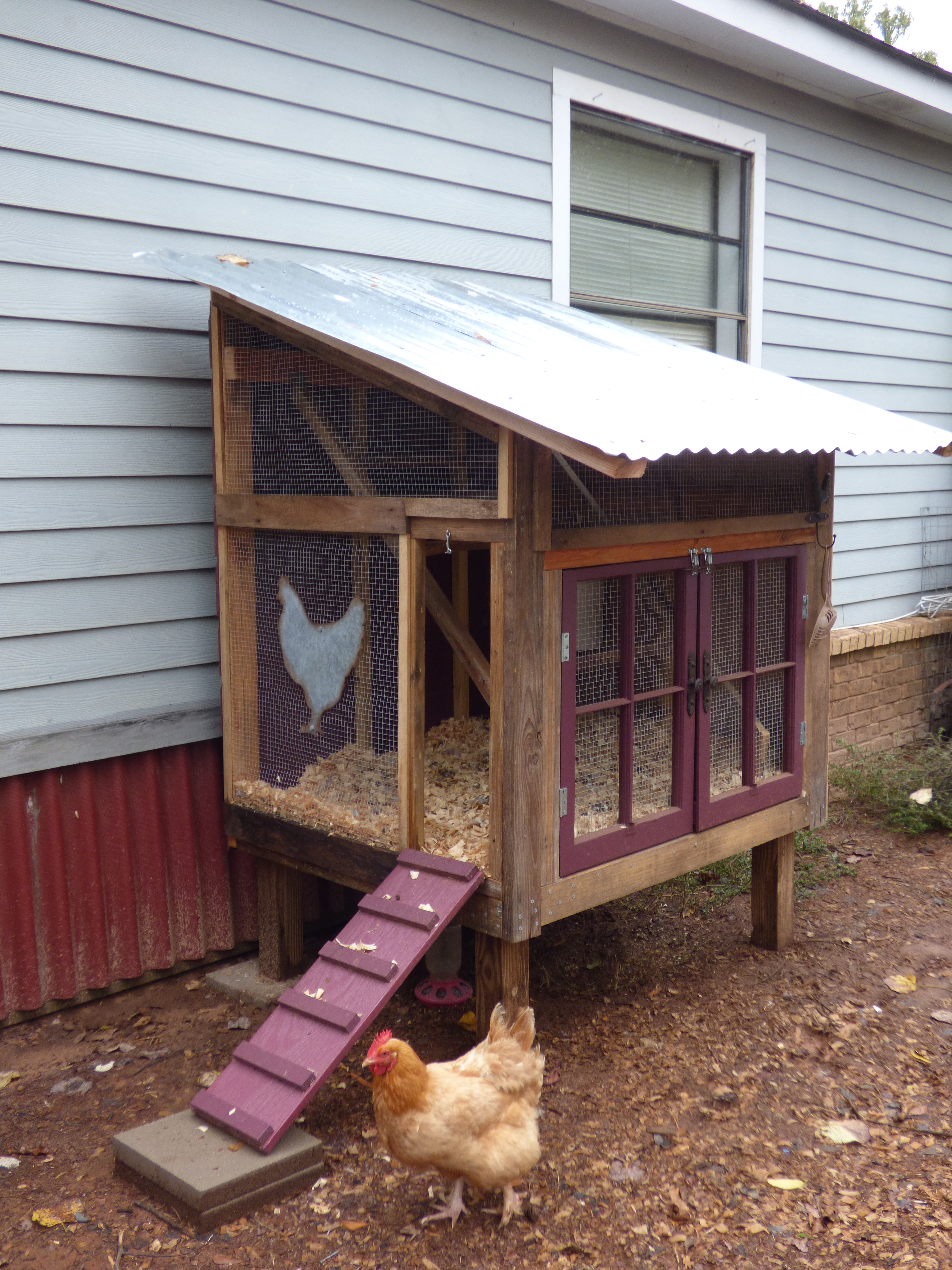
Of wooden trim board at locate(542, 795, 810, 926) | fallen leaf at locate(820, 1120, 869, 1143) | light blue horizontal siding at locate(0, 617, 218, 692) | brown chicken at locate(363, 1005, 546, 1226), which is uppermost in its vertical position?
light blue horizontal siding at locate(0, 617, 218, 692)

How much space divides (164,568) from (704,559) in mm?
2030

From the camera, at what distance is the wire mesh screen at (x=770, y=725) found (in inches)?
169

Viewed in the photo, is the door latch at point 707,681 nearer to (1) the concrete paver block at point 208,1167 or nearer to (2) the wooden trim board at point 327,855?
(2) the wooden trim board at point 327,855

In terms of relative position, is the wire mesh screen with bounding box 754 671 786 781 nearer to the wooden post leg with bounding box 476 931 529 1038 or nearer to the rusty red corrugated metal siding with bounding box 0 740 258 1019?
the wooden post leg with bounding box 476 931 529 1038

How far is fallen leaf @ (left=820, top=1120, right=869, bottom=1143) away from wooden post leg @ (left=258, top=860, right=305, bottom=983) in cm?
203

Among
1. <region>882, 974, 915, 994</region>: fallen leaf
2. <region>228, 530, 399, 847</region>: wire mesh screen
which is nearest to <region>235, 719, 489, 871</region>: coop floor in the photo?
<region>228, 530, 399, 847</region>: wire mesh screen

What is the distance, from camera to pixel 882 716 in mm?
7738

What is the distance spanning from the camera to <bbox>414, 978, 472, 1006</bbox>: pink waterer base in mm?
4074

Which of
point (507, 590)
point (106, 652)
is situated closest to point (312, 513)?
point (507, 590)

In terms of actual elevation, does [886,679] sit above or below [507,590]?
below

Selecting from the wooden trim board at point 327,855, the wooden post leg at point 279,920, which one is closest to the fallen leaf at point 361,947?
the wooden trim board at point 327,855

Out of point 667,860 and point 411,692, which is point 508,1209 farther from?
point 411,692

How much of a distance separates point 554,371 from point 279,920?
2331mm

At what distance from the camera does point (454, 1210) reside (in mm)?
2887
